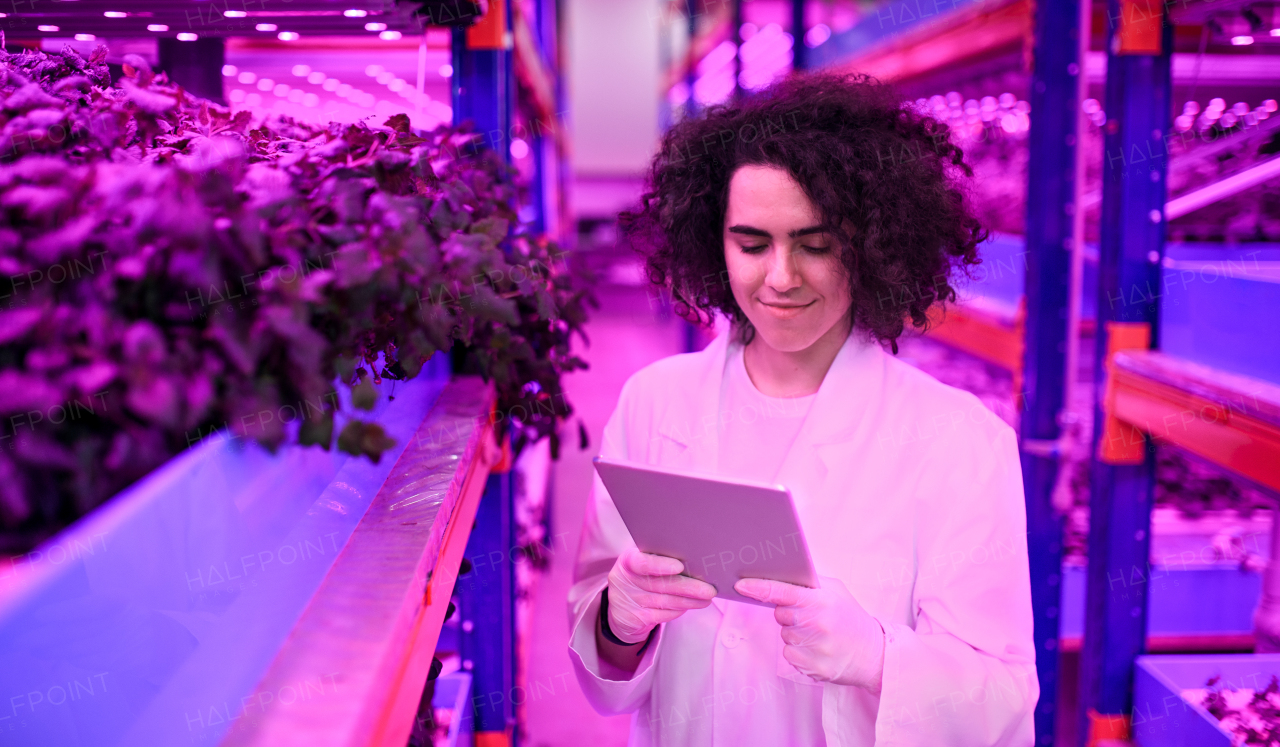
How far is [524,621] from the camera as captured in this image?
9.68ft

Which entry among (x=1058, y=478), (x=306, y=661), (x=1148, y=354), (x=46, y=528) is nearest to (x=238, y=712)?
(x=306, y=661)

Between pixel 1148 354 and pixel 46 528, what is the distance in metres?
2.28

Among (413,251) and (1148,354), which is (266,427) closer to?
(413,251)

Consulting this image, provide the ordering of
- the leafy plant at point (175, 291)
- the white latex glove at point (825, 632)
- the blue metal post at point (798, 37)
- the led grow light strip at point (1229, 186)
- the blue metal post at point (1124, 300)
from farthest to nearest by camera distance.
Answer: the blue metal post at point (798, 37), the led grow light strip at point (1229, 186), the blue metal post at point (1124, 300), the white latex glove at point (825, 632), the leafy plant at point (175, 291)

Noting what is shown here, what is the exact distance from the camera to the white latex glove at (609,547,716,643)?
3.83 ft

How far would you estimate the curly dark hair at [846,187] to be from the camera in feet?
4.27

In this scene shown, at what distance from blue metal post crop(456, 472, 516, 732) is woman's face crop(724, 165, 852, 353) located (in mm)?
789

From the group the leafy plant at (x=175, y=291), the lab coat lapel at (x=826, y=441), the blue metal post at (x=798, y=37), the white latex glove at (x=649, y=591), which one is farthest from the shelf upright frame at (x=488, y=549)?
the blue metal post at (x=798, y=37)

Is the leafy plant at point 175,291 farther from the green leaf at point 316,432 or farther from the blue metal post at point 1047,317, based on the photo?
the blue metal post at point 1047,317

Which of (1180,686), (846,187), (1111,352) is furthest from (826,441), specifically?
(1180,686)

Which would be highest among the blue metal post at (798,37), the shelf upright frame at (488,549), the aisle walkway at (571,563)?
the blue metal post at (798,37)

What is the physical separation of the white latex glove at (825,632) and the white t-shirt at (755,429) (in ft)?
0.98

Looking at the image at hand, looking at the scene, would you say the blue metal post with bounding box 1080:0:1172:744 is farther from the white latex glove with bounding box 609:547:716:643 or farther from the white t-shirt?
the white latex glove with bounding box 609:547:716:643

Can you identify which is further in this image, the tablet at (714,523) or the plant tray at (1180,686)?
the plant tray at (1180,686)
